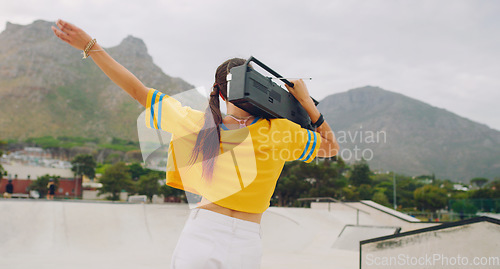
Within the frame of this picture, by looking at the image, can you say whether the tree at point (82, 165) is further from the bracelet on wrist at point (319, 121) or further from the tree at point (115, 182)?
the bracelet on wrist at point (319, 121)

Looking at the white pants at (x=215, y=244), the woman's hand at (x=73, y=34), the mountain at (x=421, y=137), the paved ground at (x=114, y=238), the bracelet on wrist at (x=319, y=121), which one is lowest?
the paved ground at (x=114, y=238)

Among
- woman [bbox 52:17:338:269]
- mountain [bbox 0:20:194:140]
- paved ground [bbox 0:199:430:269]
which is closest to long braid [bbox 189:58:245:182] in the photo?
woman [bbox 52:17:338:269]

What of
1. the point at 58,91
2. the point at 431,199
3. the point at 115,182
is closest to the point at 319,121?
the point at 431,199

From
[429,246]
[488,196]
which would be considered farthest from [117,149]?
[429,246]

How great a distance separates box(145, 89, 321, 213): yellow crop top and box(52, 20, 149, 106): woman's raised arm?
0.18ft

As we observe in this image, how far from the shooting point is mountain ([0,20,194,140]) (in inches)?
4673

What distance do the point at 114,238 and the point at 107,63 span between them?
10.0 meters

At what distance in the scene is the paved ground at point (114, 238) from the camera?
27.0ft

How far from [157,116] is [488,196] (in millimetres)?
50007

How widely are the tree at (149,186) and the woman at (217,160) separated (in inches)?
1817

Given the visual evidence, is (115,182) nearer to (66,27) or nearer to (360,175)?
(360,175)

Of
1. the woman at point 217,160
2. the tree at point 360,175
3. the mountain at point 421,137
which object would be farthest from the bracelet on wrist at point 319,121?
the mountain at point 421,137

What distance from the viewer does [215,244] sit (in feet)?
4.26

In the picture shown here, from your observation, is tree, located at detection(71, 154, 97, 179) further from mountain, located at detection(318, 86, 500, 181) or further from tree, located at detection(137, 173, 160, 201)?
mountain, located at detection(318, 86, 500, 181)
